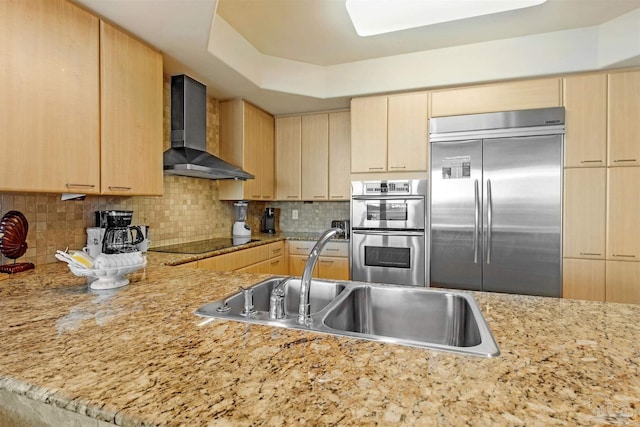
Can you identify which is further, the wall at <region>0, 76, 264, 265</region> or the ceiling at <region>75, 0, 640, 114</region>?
the ceiling at <region>75, 0, 640, 114</region>

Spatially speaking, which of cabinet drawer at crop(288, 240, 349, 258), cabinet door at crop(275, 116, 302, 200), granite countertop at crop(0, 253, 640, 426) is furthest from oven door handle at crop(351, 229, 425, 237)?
granite countertop at crop(0, 253, 640, 426)

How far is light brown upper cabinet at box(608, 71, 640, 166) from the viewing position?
2.41 metres

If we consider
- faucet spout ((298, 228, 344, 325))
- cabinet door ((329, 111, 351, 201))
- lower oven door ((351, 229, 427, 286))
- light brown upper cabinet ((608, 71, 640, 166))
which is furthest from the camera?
cabinet door ((329, 111, 351, 201))

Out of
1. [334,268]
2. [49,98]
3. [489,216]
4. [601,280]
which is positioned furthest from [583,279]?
[49,98]

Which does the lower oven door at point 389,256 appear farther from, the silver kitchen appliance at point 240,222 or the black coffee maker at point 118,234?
the black coffee maker at point 118,234

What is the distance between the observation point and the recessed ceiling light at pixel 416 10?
2.16 metres

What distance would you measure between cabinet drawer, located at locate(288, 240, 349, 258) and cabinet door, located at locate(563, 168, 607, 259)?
71.6 inches

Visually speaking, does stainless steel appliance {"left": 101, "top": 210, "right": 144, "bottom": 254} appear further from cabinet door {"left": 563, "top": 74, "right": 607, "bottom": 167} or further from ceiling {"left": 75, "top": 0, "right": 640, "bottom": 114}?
cabinet door {"left": 563, "top": 74, "right": 607, "bottom": 167}

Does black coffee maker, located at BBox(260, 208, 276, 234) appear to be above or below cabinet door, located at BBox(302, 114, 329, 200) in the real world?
below

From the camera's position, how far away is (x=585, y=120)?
8.23 ft

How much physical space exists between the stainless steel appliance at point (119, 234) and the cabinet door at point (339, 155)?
6.67 ft

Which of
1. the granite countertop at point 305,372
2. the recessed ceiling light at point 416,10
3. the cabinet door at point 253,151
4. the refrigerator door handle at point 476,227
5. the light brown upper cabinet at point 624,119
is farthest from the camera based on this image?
the cabinet door at point 253,151

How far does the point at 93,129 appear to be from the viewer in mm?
1763

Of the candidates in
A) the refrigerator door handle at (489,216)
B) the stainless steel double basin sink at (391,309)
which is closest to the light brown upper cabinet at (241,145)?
the stainless steel double basin sink at (391,309)
